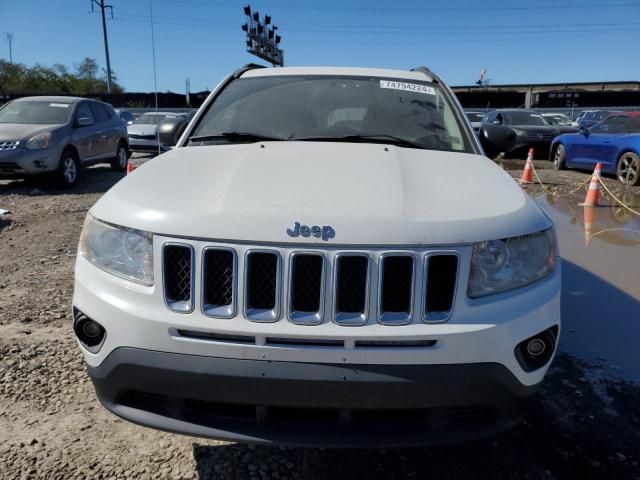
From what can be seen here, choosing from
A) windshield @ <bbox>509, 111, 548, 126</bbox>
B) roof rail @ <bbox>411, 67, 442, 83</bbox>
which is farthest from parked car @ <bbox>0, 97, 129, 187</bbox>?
windshield @ <bbox>509, 111, 548, 126</bbox>

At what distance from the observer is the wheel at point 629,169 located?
981 centimetres

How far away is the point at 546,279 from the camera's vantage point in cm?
192

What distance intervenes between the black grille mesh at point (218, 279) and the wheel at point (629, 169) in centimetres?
1030

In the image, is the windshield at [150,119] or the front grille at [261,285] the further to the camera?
the windshield at [150,119]

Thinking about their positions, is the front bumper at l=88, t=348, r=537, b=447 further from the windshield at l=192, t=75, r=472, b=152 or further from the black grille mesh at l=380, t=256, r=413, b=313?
the windshield at l=192, t=75, r=472, b=152

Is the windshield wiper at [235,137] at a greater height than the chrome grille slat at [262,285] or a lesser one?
greater

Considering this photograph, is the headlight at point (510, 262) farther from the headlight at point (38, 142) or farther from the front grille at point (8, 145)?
the front grille at point (8, 145)

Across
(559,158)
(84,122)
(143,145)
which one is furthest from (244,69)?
(143,145)

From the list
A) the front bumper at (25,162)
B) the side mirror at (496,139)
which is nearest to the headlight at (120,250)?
the side mirror at (496,139)

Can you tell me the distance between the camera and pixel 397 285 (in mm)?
1750

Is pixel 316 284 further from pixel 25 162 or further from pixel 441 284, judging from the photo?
pixel 25 162

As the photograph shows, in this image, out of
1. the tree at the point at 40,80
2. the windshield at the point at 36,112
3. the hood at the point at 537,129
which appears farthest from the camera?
the tree at the point at 40,80

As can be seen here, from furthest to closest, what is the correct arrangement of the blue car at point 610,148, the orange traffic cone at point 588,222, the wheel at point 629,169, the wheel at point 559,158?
the wheel at point 559,158, the blue car at point 610,148, the wheel at point 629,169, the orange traffic cone at point 588,222

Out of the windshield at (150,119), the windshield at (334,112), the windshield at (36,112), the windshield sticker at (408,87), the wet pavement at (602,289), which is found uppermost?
the windshield sticker at (408,87)
